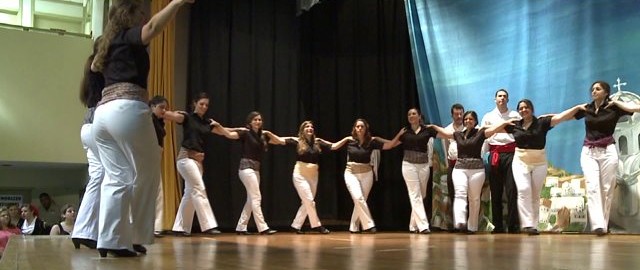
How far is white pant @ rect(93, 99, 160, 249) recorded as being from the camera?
262 cm

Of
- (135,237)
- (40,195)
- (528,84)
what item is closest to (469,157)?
(528,84)

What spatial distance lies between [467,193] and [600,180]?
134 cm

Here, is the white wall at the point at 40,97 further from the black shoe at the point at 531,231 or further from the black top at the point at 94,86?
the black shoe at the point at 531,231

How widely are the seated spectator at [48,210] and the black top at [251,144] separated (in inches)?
156

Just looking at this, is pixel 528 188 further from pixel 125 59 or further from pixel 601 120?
pixel 125 59

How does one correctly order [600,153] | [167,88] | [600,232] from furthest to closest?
[167,88]
[600,153]
[600,232]

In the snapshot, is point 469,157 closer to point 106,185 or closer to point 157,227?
point 157,227

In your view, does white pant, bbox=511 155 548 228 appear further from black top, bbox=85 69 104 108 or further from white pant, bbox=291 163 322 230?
black top, bbox=85 69 104 108

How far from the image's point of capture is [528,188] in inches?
231

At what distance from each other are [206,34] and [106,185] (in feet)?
18.0

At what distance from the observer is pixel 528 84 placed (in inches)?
257

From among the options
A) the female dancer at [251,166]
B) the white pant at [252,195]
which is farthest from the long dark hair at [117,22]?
the white pant at [252,195]

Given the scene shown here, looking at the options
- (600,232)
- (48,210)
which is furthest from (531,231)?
(48,210)

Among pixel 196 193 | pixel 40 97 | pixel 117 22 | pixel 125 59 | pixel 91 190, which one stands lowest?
pixel 196 193
